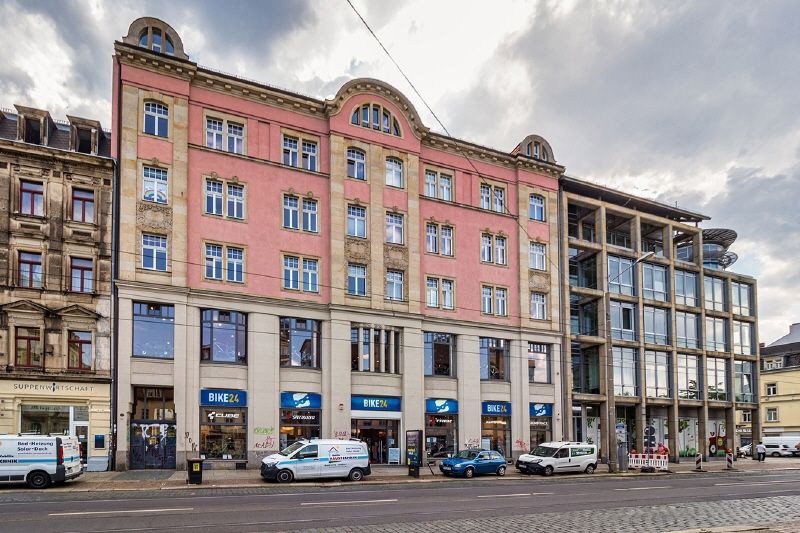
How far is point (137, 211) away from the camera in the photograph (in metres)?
32.4

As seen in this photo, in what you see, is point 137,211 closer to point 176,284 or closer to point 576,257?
point 176,284

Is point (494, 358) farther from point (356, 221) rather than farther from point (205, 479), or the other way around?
point (205, 479)

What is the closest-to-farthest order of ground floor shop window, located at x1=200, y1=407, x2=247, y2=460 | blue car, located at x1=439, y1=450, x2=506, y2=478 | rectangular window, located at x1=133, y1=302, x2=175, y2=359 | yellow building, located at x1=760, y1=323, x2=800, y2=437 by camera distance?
rectangular window, located at x1=133, y1=302, x2=175, y2=359 → blue car, located at x1=439, y1=450, x2=506, y2=478 → ground floor shop window, located at x1=200, y1=407, x2=247, y2=460 → yellow building, located at x1=760, y1=323, x2=800, y2=437

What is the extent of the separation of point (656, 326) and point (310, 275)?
27896 millimetres

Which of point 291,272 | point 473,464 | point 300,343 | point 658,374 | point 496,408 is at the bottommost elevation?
point 473,464

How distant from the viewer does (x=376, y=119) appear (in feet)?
132

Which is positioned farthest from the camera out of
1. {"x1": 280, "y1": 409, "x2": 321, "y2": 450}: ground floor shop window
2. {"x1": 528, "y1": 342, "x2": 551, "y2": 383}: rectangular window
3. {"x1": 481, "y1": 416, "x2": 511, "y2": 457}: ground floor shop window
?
{"x1": 528, "y1": 342, "x2": 551, "y2": 383}: rectangular window

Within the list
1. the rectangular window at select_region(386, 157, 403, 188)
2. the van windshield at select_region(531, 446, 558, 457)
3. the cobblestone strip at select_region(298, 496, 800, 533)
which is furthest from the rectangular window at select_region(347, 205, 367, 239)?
the cobblestone strip at select_region(298, 496, 800, 533)

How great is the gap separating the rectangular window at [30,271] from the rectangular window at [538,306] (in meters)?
28.7

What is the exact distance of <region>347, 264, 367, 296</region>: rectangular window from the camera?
37.8 metres

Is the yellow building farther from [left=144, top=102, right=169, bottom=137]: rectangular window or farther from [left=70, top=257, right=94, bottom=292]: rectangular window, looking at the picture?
[left=70, top=257, right=94, bottom=292]: rectangular window

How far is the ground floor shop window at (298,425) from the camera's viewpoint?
34688 millimetres

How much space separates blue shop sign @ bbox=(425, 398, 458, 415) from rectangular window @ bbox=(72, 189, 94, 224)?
67.6 feet

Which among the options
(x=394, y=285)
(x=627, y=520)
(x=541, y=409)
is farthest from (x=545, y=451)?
(x=627, y=520)
